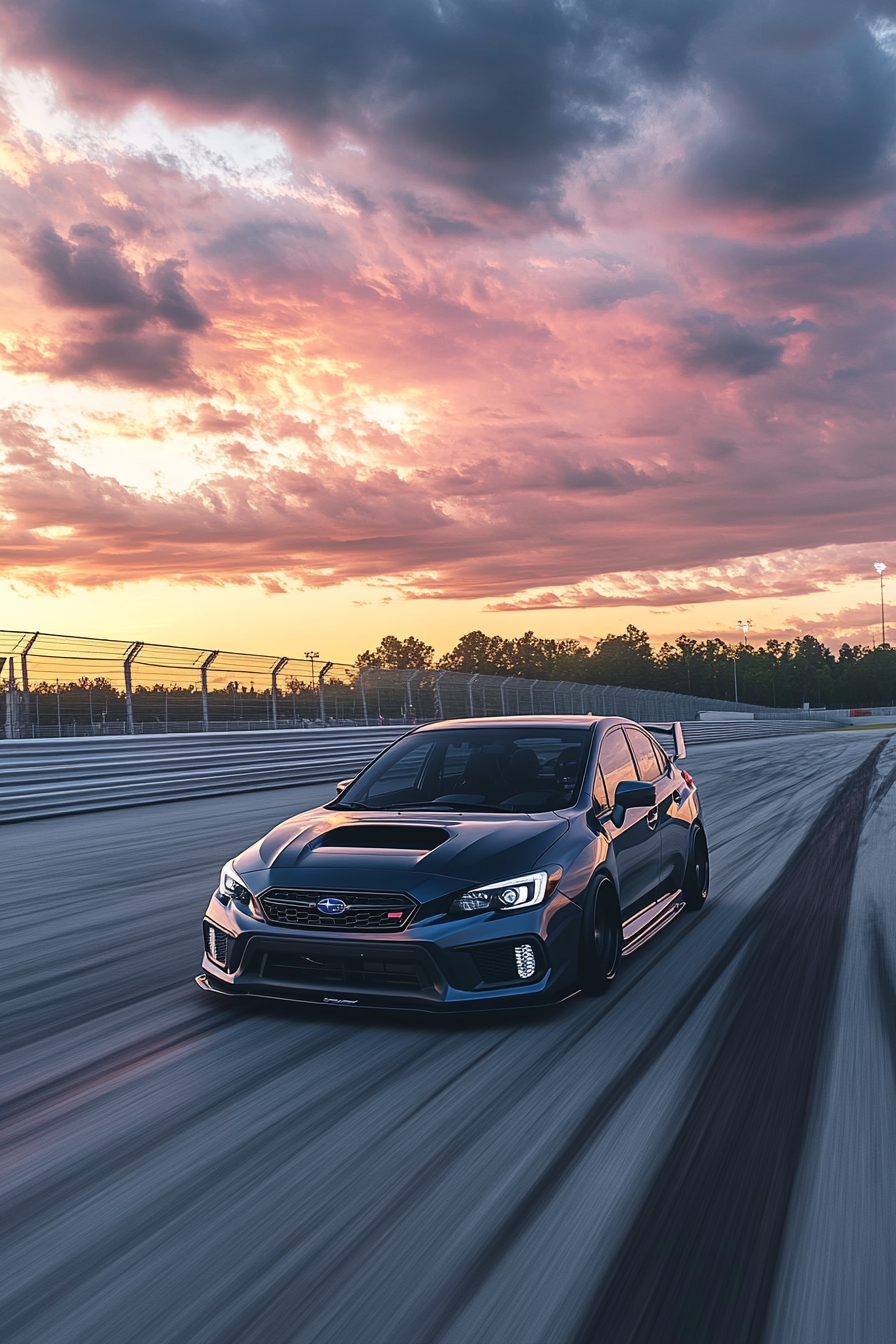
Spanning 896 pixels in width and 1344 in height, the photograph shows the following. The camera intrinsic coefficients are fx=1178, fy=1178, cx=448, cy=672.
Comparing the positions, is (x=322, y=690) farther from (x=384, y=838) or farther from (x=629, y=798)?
(x=384, y=838)

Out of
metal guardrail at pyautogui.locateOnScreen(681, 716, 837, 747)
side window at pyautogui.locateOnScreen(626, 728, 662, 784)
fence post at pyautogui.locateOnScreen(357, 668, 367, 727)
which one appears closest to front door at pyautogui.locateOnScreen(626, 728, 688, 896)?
side window at pyautogui.locateOnScreen(626, 728, 662, 784)

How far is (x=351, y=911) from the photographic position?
4938 mm

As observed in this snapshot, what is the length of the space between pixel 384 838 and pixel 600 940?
1.13 meters

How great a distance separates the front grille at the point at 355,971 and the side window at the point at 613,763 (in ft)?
5.63

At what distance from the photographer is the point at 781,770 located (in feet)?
79.4

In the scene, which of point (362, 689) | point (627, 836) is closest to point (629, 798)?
point (627, 836)

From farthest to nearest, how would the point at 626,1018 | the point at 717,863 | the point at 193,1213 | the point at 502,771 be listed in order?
the point at 717,863, the point at 502,771, the point at 626,1018, the point at 193,1213

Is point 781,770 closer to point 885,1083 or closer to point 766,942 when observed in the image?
point 766,942

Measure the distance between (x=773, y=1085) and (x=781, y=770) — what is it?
2070cm

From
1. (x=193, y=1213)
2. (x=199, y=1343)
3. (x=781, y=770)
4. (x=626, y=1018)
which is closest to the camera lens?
(x=199, y=1343)

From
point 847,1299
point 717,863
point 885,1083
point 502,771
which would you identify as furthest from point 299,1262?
point 717,863

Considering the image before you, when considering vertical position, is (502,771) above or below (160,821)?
above

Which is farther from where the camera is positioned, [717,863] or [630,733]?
[717,863]

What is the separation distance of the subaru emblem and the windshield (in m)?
1.24
